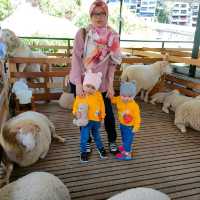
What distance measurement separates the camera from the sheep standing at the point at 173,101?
14.9ft

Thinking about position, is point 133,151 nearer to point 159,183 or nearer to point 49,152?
point 159,183

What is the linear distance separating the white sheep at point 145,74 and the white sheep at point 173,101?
47 centimetres

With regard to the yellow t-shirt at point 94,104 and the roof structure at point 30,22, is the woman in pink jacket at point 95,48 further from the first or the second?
the roof structure at point 30,22

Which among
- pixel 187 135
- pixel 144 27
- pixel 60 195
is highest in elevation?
pixel 144 27

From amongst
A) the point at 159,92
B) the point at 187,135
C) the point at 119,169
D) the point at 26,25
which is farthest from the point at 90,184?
the point at 26,25

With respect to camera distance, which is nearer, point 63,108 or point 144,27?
point 63,108

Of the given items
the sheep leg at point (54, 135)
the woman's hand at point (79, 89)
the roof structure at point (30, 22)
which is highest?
the roof structure at point (30, 22)

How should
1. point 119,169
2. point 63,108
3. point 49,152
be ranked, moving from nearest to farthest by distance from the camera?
point 119,169, point 49,152, point 63,108

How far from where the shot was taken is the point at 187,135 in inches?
151

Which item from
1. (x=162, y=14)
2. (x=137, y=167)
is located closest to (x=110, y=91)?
(x=137, y=167)

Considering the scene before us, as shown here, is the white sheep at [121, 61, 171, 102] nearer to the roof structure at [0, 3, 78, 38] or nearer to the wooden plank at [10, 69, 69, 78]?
the wooden plank at [10, 69, 69, 78]

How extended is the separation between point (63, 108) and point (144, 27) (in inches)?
334

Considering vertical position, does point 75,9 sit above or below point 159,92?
above

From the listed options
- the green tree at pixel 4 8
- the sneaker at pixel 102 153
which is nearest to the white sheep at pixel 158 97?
the sneaker at pixel 102 153
